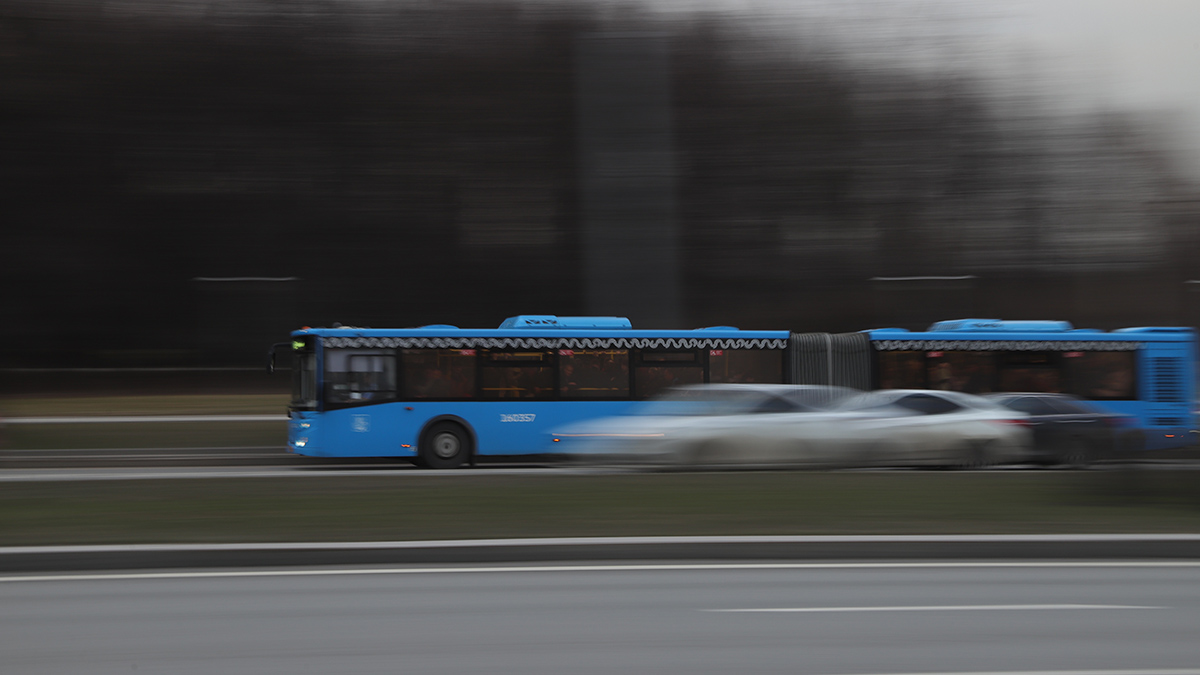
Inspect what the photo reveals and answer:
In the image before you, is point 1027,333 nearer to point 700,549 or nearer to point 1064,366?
point 1064,366

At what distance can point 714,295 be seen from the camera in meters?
38.3

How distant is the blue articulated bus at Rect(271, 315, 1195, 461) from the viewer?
703 inches

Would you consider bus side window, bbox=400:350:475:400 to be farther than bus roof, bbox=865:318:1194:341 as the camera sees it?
No

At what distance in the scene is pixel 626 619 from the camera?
21.1ft

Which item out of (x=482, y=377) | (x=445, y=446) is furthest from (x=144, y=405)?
(x=482, y=377)

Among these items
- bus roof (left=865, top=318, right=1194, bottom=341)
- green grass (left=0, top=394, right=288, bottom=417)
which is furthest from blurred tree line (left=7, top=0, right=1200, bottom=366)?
bus roof (left=865, top=318, right=1194, bottom=341)

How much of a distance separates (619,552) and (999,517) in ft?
11.9

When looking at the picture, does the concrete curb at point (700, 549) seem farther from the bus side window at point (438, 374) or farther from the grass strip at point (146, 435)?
the grass strip at point (146, 435)

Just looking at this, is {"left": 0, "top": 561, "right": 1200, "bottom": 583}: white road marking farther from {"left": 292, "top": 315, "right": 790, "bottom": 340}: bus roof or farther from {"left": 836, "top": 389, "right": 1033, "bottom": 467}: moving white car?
{"left": 292, "top": 315, "right": 790, "bottom": 340}: bus roof

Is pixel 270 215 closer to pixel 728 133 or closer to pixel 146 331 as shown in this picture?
pixel 146 331

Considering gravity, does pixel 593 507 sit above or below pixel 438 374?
below

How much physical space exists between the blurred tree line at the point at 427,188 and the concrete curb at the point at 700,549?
29873mm

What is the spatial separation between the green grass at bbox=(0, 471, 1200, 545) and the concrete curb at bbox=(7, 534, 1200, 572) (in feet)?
1.39

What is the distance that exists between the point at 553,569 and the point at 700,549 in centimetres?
117
